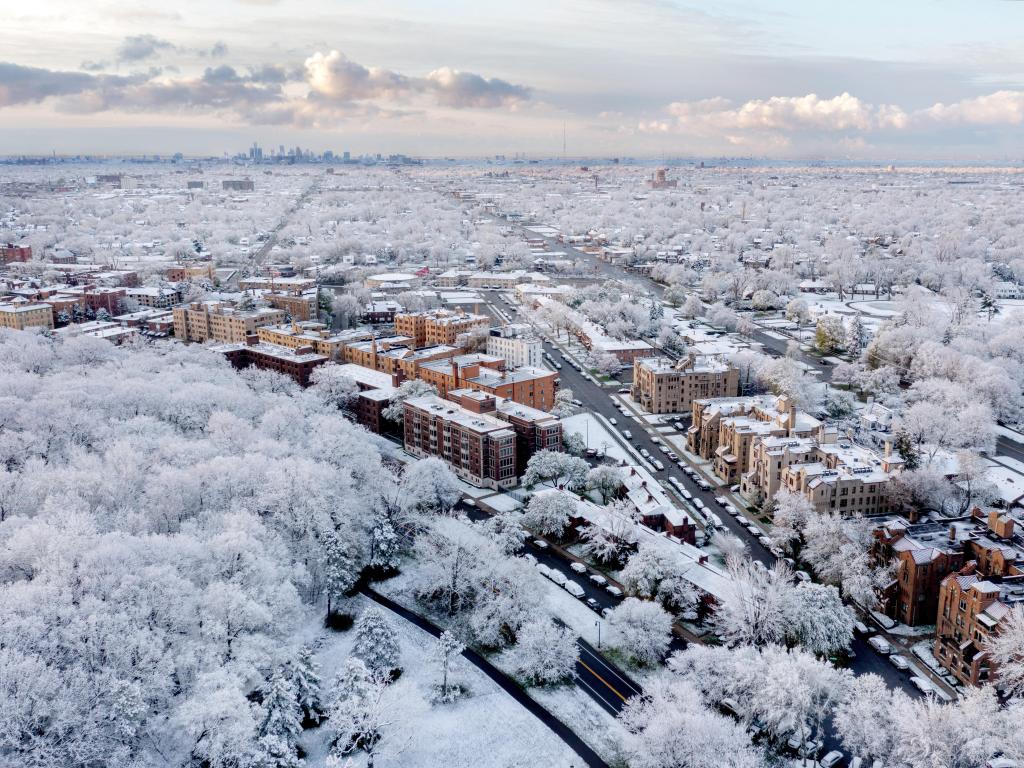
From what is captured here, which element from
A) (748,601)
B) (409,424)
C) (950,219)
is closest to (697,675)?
(748,601)

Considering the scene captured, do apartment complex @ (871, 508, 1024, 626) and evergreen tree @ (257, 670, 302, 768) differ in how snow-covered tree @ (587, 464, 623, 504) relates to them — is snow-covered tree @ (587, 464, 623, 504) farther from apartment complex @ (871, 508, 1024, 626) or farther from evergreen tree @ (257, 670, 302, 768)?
evergreen tree @ (257, 670, 302, 768)

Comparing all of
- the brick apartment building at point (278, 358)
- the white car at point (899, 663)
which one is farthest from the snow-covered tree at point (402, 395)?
the white car at point (899, 663)

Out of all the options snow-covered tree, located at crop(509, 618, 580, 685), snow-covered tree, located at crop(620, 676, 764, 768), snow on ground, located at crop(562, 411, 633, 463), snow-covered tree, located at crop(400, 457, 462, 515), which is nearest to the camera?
snow-covered tree, located at crop(620, 676, 764, 768)

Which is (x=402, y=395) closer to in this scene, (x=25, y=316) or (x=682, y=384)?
(x=682, y=384)

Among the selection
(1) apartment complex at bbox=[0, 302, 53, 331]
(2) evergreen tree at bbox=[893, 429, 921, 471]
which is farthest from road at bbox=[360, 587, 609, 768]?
(1) apartment complex at bbox=[0, 302, 53, 331]

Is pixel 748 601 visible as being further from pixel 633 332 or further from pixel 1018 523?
pixel 633 332
